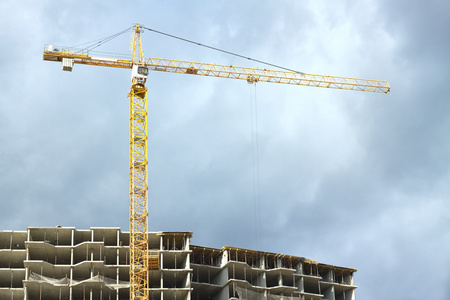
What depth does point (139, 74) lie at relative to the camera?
111812 mm

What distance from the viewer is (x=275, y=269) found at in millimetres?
116500

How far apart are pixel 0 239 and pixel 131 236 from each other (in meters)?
17.8

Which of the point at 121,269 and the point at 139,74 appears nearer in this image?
the point at 121,269

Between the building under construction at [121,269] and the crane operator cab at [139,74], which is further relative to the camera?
the crane operator cab at [139,74]

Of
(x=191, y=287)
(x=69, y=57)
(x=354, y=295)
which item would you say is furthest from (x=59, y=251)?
(x=354, y=295)

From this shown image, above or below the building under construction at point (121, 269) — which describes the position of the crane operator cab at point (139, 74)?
above

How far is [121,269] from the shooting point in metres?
108

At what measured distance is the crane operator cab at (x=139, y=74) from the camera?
11150cm

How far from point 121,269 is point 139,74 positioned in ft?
84.7

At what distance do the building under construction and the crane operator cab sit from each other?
19.9m

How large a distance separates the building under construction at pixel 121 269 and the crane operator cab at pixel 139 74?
19877 millimetres

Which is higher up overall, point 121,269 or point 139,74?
point 139,74

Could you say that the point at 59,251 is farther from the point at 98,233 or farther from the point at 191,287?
the point at 191,287

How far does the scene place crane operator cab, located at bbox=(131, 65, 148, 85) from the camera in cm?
11150
